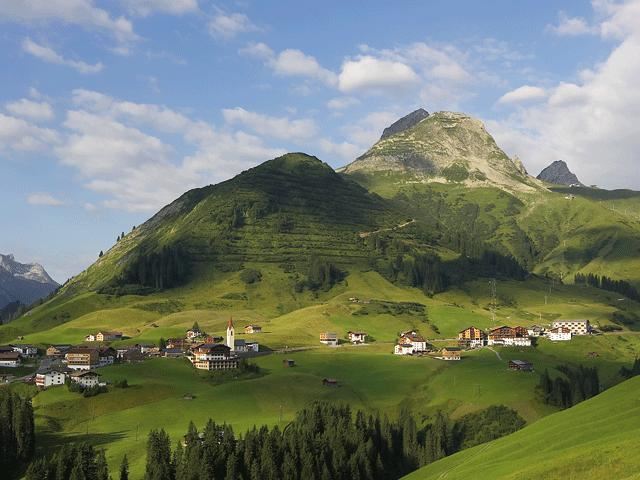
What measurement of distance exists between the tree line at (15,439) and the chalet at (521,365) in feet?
392

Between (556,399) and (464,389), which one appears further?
(464,389)

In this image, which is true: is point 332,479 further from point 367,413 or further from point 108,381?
point 108,381

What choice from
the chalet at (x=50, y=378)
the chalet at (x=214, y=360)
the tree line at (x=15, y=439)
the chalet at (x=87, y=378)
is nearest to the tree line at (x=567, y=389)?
the chalet at (x=214, y=360)

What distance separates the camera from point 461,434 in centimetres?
14775

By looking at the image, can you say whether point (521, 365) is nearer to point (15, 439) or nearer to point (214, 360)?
point (214, 360)

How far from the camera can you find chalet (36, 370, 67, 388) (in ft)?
571

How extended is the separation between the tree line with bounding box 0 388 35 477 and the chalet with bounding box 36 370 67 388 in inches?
1632

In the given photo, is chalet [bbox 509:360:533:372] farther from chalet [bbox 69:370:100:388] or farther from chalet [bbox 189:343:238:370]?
chalet [bbox 69:370:100:388]

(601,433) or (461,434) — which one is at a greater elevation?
(601,433)

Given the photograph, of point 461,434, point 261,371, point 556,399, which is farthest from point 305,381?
point 556,399

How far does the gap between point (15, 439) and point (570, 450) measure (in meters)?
98.6

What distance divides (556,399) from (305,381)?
201 feet

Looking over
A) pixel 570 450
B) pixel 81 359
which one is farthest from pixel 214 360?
pixel 570 450

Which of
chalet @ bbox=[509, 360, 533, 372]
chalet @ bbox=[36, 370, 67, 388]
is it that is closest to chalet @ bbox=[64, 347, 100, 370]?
chalet @ bbox=[36, 370, 67, 388]
